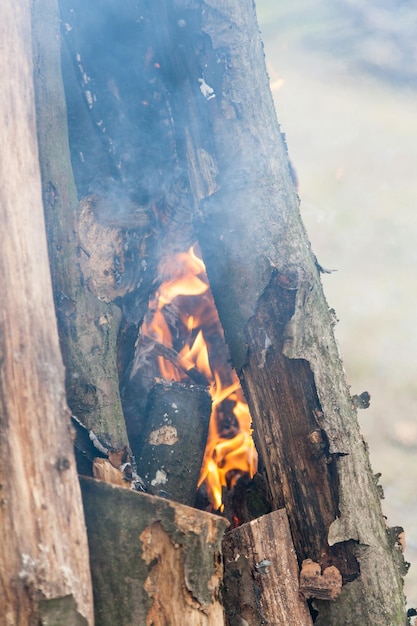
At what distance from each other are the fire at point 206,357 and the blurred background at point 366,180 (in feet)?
8.57

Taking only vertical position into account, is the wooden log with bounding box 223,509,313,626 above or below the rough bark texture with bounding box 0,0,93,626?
below

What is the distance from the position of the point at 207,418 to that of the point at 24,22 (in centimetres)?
225

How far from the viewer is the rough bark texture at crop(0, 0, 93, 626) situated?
1.92 meters

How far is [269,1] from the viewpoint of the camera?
26.0ft

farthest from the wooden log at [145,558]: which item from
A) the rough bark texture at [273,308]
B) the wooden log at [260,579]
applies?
the rough bark texture at [273,308]

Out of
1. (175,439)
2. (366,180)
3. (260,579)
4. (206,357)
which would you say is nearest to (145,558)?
(260,579)

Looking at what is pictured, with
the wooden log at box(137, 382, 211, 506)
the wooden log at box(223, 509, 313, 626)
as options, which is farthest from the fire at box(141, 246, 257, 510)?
the wooden log at box(223, 509, 313, 626)

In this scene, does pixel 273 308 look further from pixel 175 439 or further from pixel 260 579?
pixel 260 579

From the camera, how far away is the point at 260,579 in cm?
271

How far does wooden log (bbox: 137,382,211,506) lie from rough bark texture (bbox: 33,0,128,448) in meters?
0.31

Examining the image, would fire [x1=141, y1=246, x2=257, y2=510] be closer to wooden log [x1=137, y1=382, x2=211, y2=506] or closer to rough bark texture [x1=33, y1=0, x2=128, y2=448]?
wooden log [x1=137, y1=382, x2=211, y2=506]

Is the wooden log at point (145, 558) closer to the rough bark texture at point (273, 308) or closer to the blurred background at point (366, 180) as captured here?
the rough bark texture at point (273, 308)

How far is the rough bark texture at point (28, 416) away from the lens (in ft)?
6.29

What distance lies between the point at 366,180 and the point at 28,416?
5.89 meters
